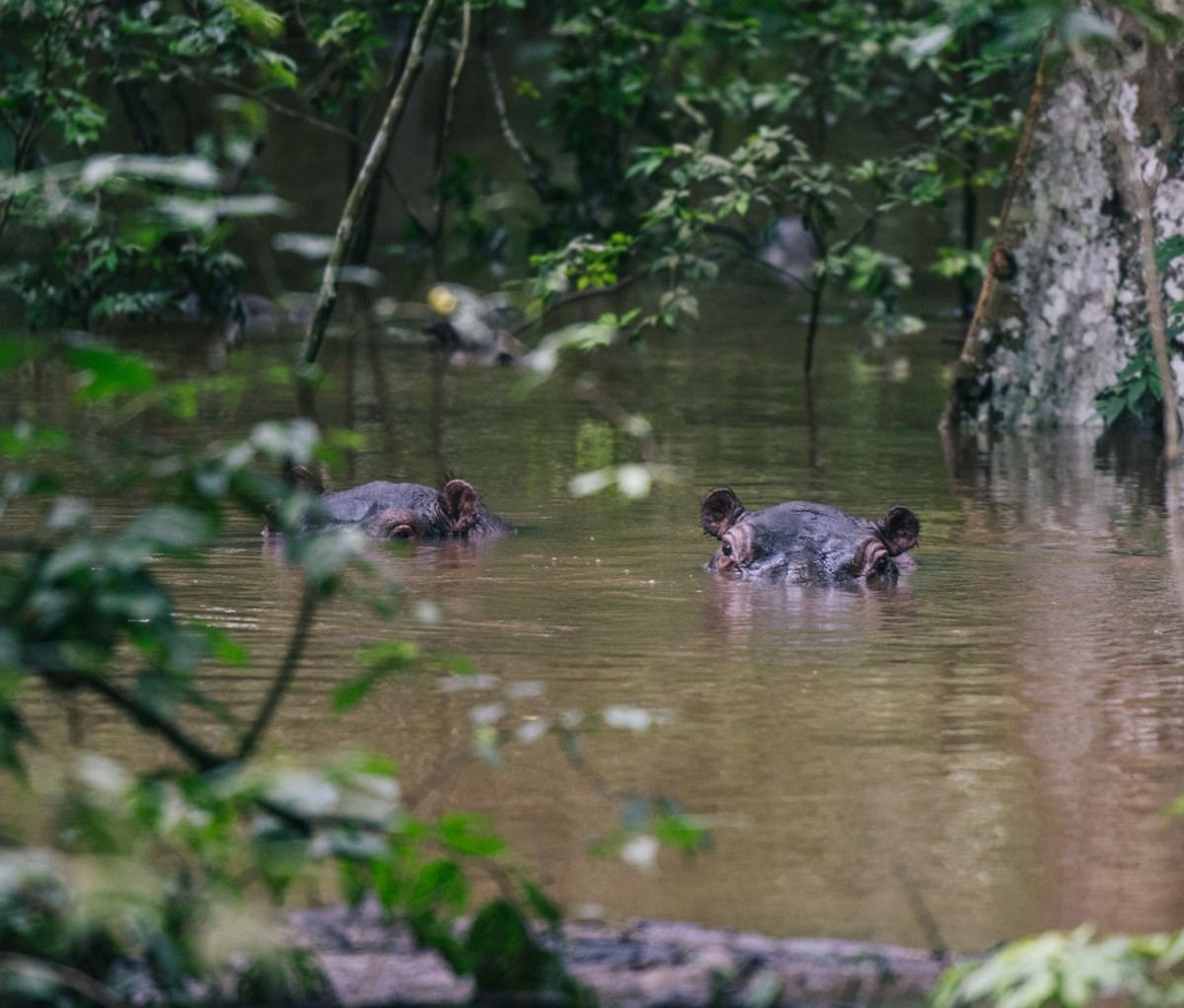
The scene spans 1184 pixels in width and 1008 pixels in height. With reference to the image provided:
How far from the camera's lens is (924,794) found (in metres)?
5.70

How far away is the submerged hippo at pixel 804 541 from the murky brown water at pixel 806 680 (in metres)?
0.16

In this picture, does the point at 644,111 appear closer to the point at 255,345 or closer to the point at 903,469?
the point at 255,345

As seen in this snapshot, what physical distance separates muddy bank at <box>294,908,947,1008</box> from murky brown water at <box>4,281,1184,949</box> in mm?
261

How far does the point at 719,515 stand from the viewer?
31.0ft

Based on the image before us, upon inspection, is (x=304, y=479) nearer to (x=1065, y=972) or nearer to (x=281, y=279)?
(x=1065, y=972)

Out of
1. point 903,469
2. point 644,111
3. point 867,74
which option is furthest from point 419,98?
point 903,469

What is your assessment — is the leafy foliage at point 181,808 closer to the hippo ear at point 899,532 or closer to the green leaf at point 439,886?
the green leaf at point 439,886

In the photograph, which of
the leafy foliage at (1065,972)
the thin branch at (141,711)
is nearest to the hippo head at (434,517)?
the thin branch at (141,711)

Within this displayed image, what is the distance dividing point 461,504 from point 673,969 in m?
6.08

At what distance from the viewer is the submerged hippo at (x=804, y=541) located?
30.0 ft

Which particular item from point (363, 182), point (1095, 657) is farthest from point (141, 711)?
point (363, 182)

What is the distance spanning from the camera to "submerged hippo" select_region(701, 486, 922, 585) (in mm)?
9156

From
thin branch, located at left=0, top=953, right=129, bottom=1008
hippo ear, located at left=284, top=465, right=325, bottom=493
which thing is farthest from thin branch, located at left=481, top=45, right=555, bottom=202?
thin branch, located at left=0, top=953, right=129, bottom=1008

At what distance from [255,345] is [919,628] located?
11786 mm
